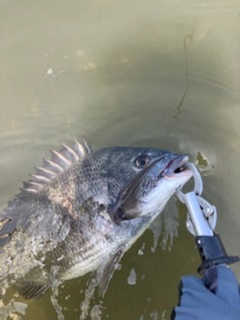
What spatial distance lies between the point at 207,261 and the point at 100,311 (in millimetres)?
676

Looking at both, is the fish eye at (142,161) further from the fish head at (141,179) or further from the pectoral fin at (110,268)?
the pectoral fin at (110,268)

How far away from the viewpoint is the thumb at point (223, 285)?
1159 millimetres

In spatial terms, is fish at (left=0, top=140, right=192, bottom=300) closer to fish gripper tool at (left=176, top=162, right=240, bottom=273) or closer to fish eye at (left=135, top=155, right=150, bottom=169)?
fish eye at (left=135, top=155, right=150, bottom=169)

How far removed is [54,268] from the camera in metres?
1.65

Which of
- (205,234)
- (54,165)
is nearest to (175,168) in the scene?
(205,234)

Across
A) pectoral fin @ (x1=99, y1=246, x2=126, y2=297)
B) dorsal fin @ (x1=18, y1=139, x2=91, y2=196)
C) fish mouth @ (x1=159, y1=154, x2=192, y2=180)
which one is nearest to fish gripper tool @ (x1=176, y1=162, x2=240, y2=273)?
fish mouth @ (x1=159, y1=154, x2=192, y2=180)

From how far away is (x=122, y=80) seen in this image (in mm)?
1977

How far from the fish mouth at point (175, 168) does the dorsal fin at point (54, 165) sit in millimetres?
301

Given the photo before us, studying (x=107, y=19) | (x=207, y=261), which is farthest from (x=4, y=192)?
(x=207, y=261)

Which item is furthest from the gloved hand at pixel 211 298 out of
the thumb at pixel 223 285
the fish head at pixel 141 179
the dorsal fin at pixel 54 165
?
the dorsal fin at pixel 54 165

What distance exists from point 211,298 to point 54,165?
2.50ft

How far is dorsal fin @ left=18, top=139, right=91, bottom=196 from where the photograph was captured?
5.62 ft

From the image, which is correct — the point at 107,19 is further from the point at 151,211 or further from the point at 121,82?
the point at 151,211

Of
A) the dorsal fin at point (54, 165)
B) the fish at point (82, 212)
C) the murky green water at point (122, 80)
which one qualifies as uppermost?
the murky green water at point (122, 80)
